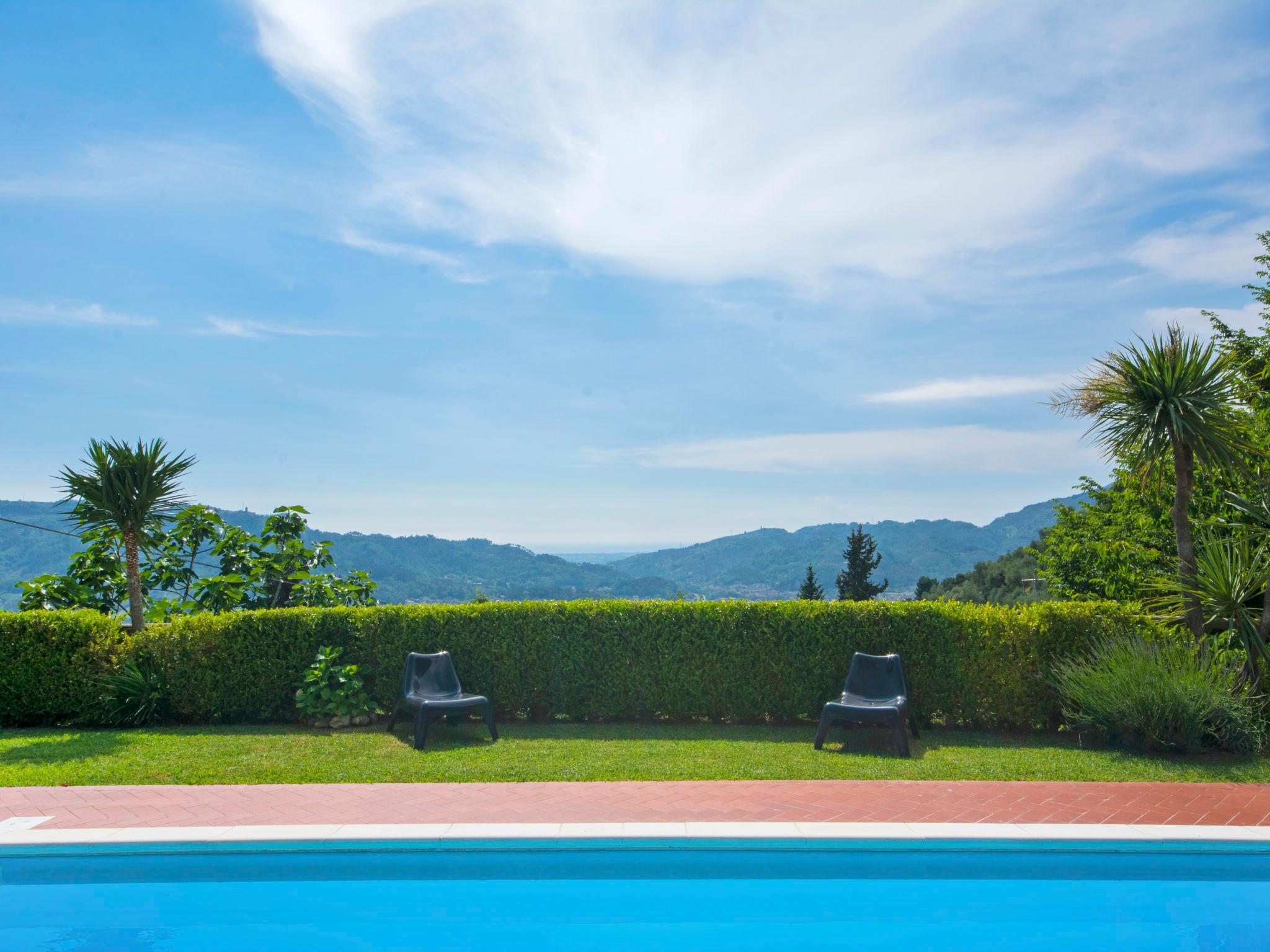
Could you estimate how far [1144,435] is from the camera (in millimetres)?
8617

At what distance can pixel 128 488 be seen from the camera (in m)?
9.71

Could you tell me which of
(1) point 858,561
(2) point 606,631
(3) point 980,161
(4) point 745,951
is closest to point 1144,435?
(3) point 980,161

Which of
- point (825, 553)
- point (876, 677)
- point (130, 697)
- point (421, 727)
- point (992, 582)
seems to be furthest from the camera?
point (825, 553)

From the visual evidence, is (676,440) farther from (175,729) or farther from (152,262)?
(175,729)

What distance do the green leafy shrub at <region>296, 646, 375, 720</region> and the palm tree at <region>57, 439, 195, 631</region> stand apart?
2.63m

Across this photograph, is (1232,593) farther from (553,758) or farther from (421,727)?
(421,727)

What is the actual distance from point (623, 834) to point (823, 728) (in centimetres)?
343

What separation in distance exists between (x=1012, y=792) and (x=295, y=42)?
34.7 feet

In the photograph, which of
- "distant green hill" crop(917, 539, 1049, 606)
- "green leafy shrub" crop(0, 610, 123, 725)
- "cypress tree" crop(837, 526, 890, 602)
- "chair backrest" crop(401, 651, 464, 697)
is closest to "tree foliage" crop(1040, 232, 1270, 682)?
"chair backrest" crop(401, 651, 464, 697)

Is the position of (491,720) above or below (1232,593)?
below

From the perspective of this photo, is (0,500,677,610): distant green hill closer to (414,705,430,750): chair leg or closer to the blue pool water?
(414,705,430,750): chair leg

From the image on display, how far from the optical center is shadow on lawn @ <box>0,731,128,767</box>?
7.39m

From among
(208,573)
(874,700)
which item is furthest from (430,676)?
(208,573)

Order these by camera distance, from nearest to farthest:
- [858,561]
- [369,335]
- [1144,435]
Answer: [1144,435] < [369,335] < [858,561]
